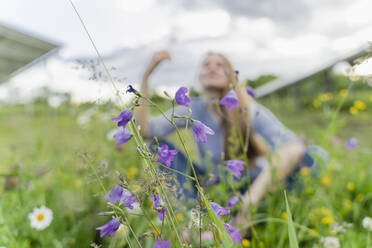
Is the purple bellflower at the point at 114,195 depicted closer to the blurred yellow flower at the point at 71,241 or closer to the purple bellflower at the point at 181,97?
the purple bellflower at the point at 181,97

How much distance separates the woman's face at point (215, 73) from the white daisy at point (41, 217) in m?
1.23

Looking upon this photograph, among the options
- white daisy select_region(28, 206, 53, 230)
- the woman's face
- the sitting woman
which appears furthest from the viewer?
the woman's face

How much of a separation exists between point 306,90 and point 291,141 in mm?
3273

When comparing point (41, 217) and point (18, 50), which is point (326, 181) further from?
point (18, 50)

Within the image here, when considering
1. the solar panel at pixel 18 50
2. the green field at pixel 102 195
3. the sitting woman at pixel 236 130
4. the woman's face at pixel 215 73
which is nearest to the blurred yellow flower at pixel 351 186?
the green field at pixel 102 195

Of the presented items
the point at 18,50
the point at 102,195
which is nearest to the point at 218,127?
the point at 102,195

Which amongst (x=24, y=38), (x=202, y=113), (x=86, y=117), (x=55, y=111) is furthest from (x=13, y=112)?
(x=202, y=113)

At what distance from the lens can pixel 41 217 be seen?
4.01ft

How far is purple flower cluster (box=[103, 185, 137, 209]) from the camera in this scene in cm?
52

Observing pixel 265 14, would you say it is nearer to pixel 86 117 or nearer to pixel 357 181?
pixel 357 181

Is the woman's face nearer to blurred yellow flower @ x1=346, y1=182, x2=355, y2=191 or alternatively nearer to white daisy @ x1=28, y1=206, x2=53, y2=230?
blurred yellow flower @ x1=346, y1=182, x2=355, y2=191

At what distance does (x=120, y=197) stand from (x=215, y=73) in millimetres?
1505

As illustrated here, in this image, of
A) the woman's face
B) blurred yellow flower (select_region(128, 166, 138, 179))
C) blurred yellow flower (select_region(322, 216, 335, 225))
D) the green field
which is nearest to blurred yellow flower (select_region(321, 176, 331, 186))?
the green field

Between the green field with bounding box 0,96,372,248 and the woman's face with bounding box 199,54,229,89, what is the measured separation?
0.69m
